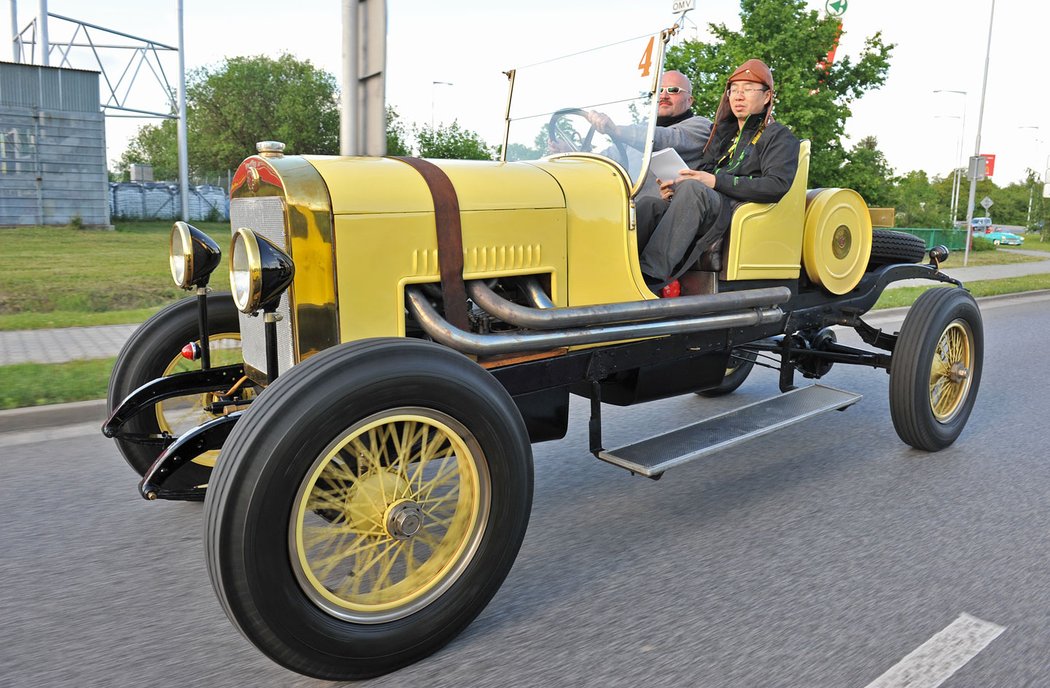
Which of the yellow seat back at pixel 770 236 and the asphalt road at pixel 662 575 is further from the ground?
the yellow seat back at pixel 770 236

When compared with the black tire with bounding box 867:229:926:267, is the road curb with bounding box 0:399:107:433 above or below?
below

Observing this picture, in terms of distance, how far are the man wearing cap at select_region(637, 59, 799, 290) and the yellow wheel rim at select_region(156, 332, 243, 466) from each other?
6.57 feet

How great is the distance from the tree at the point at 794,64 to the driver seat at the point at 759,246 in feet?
53.9

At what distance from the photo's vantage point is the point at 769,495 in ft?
12.8

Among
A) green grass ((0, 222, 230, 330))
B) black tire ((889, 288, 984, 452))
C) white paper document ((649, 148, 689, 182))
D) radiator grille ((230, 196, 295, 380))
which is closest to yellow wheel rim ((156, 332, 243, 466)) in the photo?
radiator grille ((230, 196, 295, 380))

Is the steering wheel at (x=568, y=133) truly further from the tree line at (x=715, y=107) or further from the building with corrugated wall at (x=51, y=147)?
the building with corrugated wall at (x=51, y=147)

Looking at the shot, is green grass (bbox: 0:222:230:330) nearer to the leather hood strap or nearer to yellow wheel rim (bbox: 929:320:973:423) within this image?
the leather hood strap

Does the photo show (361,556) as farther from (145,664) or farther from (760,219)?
(760,219)

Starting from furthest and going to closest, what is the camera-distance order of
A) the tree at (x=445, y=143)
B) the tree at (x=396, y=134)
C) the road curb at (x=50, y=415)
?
1. the tree at (x=396, y=134)
2. the tree at (x=445, y=143)
3. the road curb at (x=50, y=415)

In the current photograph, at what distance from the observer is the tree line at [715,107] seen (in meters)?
20.3

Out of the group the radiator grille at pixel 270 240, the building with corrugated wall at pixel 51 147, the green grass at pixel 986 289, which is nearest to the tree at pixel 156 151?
the building with corrugated wall at pixel 51 147

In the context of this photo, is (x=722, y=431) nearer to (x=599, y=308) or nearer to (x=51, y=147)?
(x=599, y=308)

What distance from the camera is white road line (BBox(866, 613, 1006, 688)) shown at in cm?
234

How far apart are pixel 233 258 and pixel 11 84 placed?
25520mm
